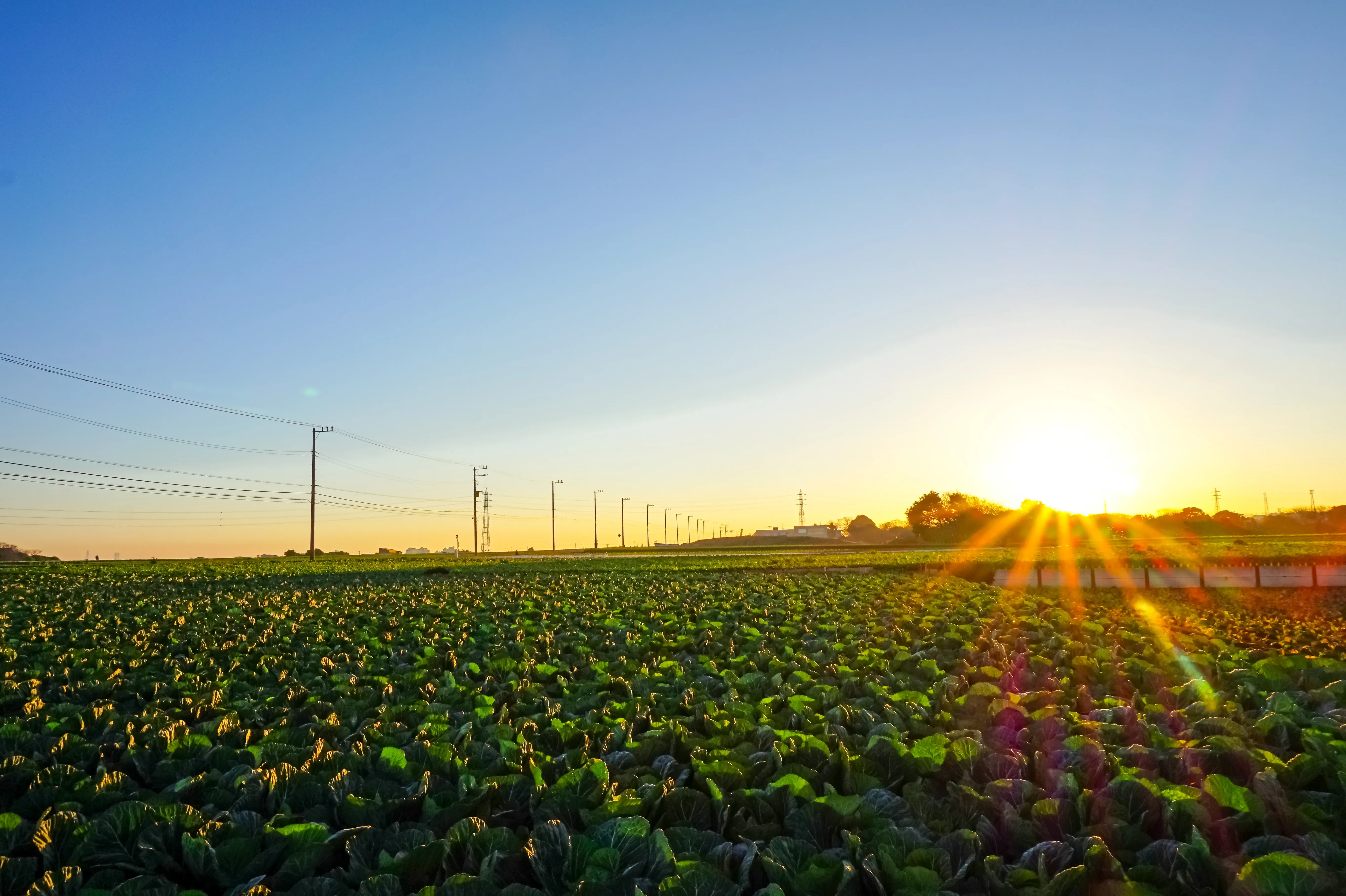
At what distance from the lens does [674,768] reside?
4.27 metres

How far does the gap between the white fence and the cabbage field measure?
16.9 m

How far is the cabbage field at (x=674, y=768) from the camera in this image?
116 inches

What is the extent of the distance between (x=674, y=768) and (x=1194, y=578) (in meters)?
27.6

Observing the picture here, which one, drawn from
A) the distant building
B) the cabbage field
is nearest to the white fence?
the cabbage field

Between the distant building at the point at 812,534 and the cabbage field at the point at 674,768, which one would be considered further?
the distant building at the point at 812,534

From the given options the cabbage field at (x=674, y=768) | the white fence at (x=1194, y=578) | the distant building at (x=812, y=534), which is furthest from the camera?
the distant building at (x=812, y=534)

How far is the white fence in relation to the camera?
23.8 meters

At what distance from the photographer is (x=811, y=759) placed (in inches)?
172

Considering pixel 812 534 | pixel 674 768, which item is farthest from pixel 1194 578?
pixel 812 534

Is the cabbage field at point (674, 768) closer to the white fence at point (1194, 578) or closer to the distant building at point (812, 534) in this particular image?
the white fence at point (1194, 578)

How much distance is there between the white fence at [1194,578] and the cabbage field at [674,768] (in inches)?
666

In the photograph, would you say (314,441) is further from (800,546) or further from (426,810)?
(426,810)

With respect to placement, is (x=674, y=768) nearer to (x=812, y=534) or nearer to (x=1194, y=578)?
(x=1194, y=578)

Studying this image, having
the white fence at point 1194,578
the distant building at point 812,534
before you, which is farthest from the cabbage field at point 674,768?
the distant building at point 812,534
